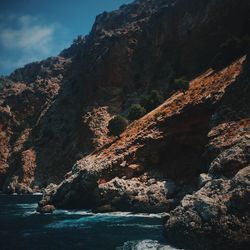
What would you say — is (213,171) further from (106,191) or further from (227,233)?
(106,191)

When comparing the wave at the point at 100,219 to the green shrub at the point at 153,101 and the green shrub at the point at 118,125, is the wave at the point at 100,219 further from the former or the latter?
the green shrub at the point at 153,101

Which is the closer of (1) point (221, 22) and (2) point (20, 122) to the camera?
(1) point (221, 22)

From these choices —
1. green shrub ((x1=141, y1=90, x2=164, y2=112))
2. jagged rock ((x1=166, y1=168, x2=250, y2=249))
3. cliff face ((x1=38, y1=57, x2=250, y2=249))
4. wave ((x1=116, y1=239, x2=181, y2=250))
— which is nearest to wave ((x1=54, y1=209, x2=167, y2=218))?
cliff face ((x1=38, y1=57, x2=250, y2=249))

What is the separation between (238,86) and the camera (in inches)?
2414

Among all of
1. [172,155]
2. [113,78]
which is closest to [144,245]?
[172,155]

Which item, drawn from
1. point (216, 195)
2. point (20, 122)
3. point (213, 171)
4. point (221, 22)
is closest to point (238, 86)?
point (213, 171)

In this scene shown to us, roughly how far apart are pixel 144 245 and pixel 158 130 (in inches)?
1405

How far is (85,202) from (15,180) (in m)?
66.2

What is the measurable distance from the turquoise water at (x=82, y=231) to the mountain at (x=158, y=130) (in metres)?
3.62

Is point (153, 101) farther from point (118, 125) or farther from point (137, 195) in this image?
point (137, 195)

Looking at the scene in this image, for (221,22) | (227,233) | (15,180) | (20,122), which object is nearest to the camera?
(227,233)

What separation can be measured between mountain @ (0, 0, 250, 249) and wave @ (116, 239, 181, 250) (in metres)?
1.74

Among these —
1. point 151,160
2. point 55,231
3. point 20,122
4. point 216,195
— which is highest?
point 20,122

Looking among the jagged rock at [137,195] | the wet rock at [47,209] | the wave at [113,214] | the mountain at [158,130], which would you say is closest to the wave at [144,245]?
the mountain at [158,130]
